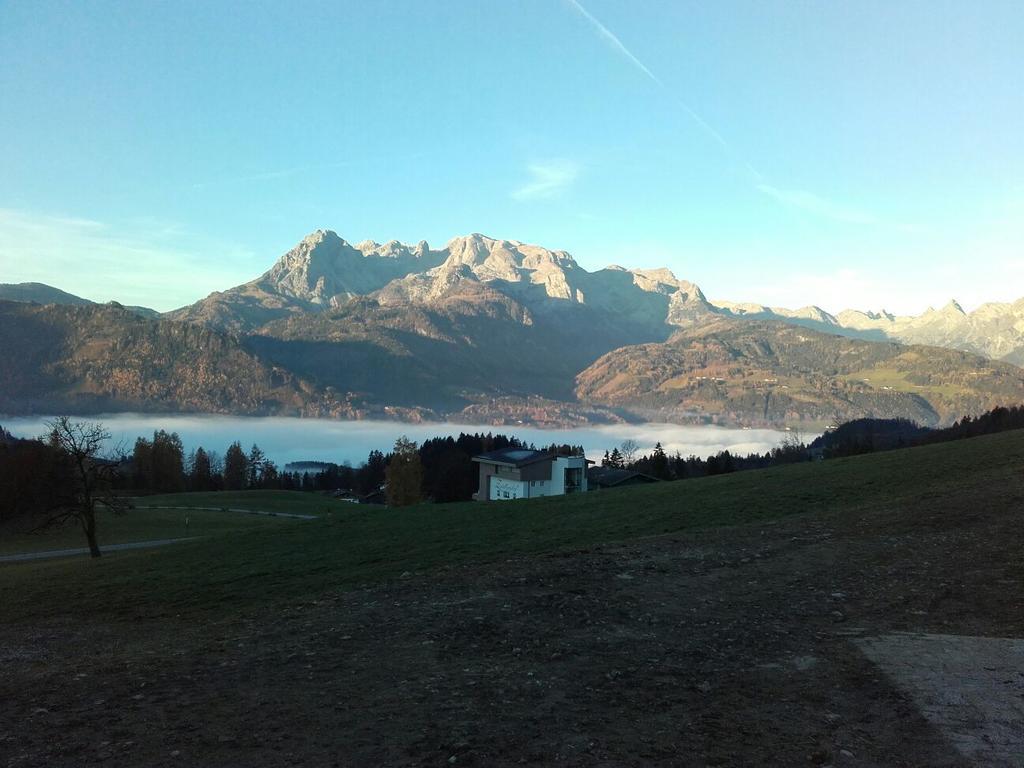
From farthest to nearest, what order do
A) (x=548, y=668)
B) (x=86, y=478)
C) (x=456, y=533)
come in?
(x=86, y=478), (x=456, y=533), (x=548, y=668)

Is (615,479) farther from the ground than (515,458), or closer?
closer

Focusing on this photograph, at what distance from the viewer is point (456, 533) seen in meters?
28.9

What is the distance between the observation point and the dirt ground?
7.95m

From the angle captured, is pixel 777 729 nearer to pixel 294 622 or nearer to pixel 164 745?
pixel 164 745

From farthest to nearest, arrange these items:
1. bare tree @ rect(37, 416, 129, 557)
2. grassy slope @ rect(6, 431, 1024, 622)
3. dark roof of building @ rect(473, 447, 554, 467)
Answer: dark roof of building @ rect(473, 447, 554, 467), bare tree @ rect(37, 416, 129, 557), grassy slope @ rect(6, 431, 1024, 622)

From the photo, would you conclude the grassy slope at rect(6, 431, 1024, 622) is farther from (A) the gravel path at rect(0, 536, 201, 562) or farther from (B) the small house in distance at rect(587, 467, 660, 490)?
(B) the small house in distance at rect(587, 467, 660, 490)

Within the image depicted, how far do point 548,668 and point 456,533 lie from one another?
1863 centimetres

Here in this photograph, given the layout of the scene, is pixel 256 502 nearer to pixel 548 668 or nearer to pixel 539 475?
pixel 539 475

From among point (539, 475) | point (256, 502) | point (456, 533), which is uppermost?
point (539, 475)

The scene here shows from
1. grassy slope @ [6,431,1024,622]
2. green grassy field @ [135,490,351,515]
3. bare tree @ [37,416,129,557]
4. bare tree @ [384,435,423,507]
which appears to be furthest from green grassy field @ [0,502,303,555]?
bare tree @ [384,435,423,507]

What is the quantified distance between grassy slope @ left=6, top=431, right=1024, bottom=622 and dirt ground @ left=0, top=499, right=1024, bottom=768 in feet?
10.2

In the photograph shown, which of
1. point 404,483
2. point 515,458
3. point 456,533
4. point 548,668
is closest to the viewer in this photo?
point 548,668

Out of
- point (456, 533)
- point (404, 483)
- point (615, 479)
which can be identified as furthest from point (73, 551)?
point (615, 479)

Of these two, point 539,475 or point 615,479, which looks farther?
point 615,479
